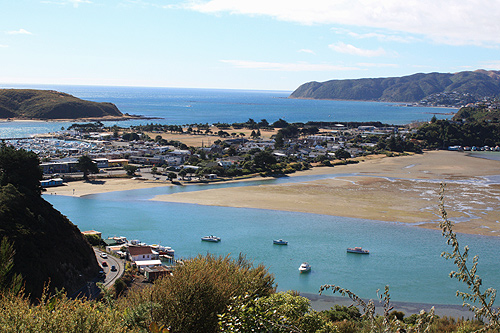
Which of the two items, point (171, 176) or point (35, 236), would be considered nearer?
point (35, 236)

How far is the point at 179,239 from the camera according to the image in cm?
1938

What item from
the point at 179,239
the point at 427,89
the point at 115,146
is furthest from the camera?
the point at 427,89

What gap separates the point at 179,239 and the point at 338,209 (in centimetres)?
902

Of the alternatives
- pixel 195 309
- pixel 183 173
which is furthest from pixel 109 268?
pixel 183 173

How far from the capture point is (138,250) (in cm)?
1666

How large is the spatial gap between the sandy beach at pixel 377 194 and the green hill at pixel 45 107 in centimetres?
5968

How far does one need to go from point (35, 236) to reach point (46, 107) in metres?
80.0

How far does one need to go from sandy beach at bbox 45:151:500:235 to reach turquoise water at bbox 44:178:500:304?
1393 mm

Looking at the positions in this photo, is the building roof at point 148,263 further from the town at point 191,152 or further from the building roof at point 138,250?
the town at point 191,152

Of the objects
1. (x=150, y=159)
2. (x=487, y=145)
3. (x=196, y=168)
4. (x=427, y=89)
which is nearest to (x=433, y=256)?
(x=196, y=168)

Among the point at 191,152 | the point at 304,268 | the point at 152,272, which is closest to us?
the point at 152,272

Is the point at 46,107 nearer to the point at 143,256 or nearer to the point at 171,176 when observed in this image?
the point at 171,176

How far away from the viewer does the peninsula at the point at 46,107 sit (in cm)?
8388

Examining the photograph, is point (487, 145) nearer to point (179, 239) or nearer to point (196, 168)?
point (196, 168)
